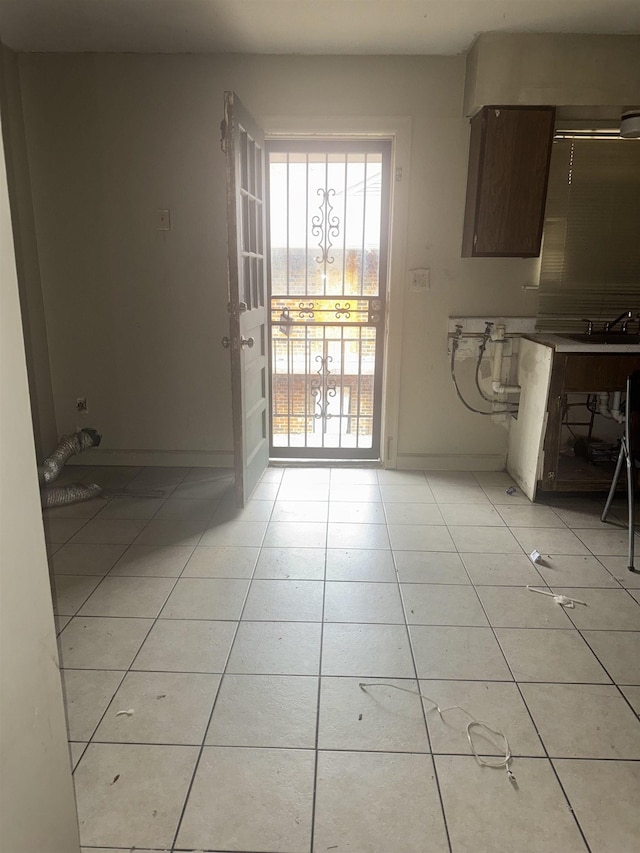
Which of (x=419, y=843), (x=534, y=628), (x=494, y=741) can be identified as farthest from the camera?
(x=534, y=628)

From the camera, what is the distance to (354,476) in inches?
142

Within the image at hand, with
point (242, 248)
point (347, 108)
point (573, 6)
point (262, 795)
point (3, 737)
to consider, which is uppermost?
point (573, 6)

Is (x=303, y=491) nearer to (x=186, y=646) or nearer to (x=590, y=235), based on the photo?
(x=186, y=646)

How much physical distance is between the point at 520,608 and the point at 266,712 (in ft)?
3.52

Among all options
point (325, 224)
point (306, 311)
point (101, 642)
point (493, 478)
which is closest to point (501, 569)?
point (493, 478)

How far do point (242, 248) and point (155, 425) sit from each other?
4.55ft

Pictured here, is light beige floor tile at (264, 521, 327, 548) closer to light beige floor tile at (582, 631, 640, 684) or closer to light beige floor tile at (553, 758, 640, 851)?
light beige floor tile at (582, 631, 640, 684)

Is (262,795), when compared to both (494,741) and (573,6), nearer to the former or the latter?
(494,741)

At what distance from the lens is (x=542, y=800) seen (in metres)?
1.40

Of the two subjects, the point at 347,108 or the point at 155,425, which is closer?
the point at 347,108

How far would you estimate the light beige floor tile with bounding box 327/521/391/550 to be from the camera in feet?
8.86

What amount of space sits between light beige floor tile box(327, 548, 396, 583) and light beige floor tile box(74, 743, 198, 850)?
3.38ft

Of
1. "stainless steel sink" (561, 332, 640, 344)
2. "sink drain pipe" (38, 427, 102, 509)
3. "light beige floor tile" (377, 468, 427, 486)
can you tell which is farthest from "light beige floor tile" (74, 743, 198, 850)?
"stainless steel sink" (561, 332, 640, 344)

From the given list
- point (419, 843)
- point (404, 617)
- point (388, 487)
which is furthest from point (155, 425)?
point (419, 843)
